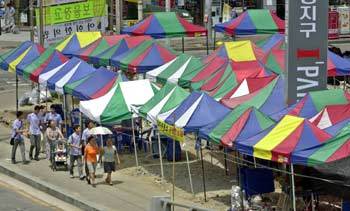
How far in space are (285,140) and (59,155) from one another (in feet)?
29.1

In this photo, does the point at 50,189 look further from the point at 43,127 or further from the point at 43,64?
the point at 43,64

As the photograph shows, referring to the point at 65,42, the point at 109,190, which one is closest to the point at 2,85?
the point at 65,42

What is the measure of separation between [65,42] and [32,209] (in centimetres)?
1773

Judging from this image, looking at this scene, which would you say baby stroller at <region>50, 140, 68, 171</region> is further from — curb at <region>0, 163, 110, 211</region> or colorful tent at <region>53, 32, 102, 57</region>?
colorful tent at <region>53, 32, 102, 57</region>

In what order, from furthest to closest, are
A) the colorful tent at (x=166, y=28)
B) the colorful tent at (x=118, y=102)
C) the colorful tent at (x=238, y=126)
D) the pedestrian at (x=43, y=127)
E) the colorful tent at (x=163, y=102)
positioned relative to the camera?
the colorful tent at (x=166, y=28) < the pedestrian at (x=43, y=127) < the colorful tent at (x=118, y=102) < the colorful tent at (x=163, y=102) < the colorful tent at (x=238, y=126)

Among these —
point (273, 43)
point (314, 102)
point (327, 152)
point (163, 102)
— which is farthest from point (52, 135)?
point (273, 43)

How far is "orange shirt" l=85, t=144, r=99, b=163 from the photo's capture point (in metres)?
20.7

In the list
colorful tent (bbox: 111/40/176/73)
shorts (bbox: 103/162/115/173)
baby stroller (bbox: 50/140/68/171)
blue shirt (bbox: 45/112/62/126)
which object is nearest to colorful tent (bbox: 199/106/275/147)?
shorts (bbox: 103/162/115/173)

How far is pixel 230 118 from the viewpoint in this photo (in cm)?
1883

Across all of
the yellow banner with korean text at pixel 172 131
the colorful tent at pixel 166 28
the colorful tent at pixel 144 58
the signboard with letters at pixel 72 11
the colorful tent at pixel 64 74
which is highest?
the signboard with letters at pixel 72 11

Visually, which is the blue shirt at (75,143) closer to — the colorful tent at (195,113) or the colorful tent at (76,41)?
the colorful tent at (195,113)

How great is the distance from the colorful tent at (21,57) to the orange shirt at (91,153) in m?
11.1

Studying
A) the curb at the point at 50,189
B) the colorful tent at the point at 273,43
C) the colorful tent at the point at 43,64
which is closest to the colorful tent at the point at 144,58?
the colorful tent at the point at 43,64

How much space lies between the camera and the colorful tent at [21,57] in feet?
104
